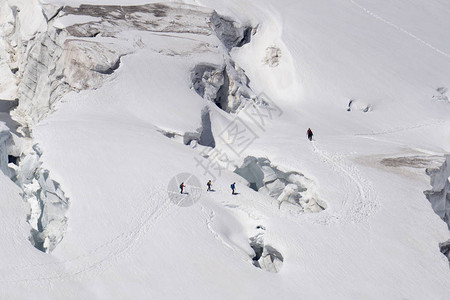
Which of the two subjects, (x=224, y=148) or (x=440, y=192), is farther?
(x=224, y=148)

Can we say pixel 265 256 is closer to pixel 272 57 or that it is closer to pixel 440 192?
pixel 440 192

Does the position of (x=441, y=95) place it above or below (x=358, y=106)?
above

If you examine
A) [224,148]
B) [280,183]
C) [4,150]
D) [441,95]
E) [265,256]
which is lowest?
[4,150]

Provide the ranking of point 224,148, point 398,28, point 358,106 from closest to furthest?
point 224,148 → point 358,106 → point 398,28

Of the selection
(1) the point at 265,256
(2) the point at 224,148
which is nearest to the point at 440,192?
(1) the point at 265,256

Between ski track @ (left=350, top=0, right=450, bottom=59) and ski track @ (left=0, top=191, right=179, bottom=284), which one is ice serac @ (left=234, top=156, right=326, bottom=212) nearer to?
ski track @ (left=0, top=191, right=179, bottom=284)

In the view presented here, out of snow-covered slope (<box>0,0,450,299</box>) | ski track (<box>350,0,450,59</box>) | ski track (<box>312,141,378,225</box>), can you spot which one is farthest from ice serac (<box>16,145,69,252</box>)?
ski track (<box>350,0,450,59</box>)
